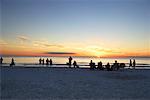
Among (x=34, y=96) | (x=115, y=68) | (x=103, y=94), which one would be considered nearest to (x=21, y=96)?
(x=34, y=96)

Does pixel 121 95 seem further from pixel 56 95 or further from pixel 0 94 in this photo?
pixel 0 94

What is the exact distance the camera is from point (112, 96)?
14.2m

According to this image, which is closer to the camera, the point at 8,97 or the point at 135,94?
the point at 8,97

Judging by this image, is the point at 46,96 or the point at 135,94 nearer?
the point at 46,96

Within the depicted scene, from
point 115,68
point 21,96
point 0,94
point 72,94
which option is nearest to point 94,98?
point 72,94

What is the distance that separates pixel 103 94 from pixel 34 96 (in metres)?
3.67

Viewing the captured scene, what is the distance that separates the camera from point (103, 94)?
14.8 m

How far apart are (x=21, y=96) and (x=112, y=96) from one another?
4.57 meters

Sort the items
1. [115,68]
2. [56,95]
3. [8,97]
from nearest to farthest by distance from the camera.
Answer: [8,97], [56,95], [115,68]

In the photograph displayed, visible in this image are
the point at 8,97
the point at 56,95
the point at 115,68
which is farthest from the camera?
the point at 115,68

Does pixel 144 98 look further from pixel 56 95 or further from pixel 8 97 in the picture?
pixel 8 97

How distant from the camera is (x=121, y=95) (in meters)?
14.5

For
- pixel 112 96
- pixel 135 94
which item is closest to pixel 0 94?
pixel 112 96

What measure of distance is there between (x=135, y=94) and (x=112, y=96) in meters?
1.60
